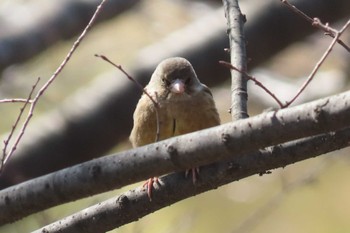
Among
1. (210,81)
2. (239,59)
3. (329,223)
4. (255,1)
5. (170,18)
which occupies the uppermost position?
(170,18)

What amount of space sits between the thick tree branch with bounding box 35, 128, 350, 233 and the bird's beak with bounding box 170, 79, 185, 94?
3.77 feet

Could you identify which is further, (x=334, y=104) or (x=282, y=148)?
(x=282, y=148)

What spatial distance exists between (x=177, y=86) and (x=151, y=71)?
72.5 inches

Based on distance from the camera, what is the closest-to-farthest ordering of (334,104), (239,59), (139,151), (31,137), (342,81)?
(334,104) → (139,151) → (239,59) → (31,137) → (342,81)

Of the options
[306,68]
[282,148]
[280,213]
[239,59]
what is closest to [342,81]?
[306,68]

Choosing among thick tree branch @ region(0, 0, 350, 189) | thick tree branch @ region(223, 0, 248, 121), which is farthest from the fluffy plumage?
thick tree branch @ region(0, 0, 350, 189)

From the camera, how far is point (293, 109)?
3133mm

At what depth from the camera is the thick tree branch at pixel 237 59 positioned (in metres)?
3.85

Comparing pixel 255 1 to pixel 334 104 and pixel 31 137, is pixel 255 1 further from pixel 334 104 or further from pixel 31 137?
pixel 334 104

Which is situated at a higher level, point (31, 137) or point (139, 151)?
point (31, 137)

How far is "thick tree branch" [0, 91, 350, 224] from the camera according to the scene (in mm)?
3074

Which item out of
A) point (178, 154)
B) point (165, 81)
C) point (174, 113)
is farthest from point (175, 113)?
point (178, 154)

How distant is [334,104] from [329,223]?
5618 mm

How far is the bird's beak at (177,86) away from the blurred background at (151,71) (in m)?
0.80
